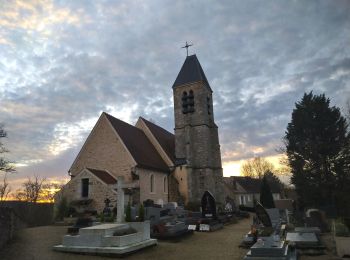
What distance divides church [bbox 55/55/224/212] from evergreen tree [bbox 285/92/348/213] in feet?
25.3

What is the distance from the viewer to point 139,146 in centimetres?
2547

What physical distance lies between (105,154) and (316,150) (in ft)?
55.3

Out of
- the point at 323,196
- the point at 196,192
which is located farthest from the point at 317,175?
the point at 196,192

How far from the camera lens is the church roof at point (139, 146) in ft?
76.2

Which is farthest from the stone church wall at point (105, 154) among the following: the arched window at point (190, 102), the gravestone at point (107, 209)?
the arched window at point (190, 102)

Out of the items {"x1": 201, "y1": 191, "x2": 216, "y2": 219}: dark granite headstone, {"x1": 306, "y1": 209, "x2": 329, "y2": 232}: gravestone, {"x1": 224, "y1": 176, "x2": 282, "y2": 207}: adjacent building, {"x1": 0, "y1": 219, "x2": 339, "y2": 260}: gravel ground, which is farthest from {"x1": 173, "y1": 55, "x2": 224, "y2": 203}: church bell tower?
{"x1": 224, "y1": 176, "x2": 282, "y2": 207}: adjacent building

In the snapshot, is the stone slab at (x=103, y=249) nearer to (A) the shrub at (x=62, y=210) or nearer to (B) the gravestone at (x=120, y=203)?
(B) the gravestone at (x=120, y=203)

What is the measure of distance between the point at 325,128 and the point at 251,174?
49787 millimetres

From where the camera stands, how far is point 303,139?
997 inches

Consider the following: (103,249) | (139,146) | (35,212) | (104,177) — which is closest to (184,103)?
(139,146)

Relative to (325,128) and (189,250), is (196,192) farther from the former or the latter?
(189,250)

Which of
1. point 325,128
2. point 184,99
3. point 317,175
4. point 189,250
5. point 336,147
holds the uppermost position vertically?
point 184,99

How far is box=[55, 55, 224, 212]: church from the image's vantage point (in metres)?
20.9

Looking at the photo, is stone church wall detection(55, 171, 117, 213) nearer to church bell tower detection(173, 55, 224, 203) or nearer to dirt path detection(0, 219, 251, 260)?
dirt path detection(0, 219, 251, 260)
